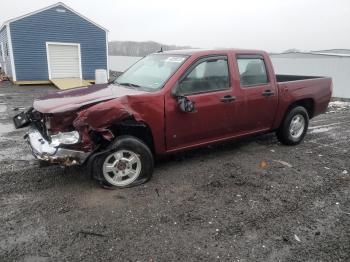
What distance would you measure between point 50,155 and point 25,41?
16379 mm

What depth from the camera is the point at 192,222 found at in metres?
3.43

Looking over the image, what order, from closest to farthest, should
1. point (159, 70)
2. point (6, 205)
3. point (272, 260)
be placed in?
point (272, 260) → point (6, 205) → point (159, 70)

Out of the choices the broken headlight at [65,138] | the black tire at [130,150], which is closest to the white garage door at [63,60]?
the broken headlight at [65,138]

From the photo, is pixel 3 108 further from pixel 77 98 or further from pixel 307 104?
pixel 307 104

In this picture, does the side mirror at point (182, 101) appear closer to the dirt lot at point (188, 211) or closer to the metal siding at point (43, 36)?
the dirt lot at point (188, 211)

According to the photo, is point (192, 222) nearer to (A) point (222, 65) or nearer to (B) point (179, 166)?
(B) point (179, 166)

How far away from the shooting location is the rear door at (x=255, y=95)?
5.14m

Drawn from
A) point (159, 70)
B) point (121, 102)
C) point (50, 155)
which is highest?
point (159, 70)

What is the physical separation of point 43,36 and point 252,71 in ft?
52.6

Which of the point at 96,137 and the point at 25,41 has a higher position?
the point at 25,41

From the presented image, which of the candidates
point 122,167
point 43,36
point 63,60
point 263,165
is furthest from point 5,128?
point 63,60

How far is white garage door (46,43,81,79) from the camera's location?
18609 mm

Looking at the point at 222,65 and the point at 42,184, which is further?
the point at 222,65

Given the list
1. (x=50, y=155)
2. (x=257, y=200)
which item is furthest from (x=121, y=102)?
(x=257, y=200)
